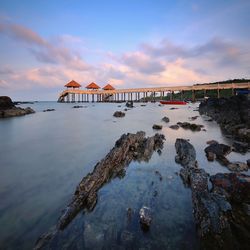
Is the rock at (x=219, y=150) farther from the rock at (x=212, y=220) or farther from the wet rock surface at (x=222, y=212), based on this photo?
the rock at (x=212, y=220)

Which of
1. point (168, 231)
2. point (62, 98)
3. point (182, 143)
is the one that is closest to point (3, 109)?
point (182, 143)

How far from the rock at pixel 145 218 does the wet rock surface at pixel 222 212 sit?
116 centimetres

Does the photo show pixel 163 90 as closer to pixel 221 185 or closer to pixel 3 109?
pixel 3 109

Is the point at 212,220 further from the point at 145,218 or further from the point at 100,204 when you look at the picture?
the point at 100,204

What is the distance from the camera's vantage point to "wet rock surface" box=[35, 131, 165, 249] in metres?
4.73

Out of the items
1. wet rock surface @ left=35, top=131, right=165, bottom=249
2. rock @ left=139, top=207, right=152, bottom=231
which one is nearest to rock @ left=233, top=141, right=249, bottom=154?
wet rock surface @ left=35, top=131, right=165, bottom=249

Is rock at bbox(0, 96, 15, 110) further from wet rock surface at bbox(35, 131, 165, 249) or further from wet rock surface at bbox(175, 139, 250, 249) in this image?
wet rock surface at bbox(175, 139, 250, 249)

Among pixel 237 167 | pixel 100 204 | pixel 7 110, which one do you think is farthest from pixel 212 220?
pixel 7 110

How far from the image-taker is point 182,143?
11.3m

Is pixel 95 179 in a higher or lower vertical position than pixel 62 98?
lower

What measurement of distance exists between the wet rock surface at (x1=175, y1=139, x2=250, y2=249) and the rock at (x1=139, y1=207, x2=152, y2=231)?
→ 1.16m

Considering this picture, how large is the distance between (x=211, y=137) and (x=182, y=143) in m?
4.98

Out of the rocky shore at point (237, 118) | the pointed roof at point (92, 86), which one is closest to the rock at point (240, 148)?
the rocky shore at point (237, 118)

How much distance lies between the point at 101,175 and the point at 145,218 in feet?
9.55
